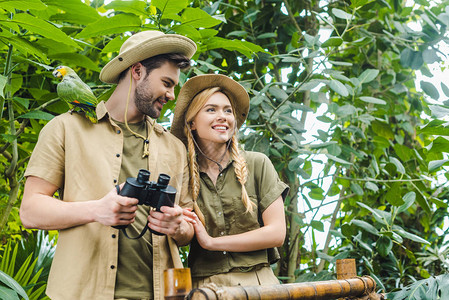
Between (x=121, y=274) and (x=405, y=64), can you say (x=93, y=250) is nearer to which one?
(x=121, y=274)

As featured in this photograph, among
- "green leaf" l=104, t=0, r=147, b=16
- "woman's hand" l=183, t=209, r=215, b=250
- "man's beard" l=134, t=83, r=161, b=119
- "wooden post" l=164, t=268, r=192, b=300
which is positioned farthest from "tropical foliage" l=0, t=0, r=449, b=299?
"wooden post" l=164, t=268, r=192, b=300

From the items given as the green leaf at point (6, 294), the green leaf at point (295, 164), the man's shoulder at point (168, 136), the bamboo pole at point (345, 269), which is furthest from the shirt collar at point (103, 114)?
the green leaf at point (295, 164)

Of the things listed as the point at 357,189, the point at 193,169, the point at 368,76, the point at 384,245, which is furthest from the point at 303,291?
the point at 368,76

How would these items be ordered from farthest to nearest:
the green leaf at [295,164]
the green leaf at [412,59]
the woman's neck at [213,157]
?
1. the green leaf at [412,59]
2. the green leaf at [295,164]
3. the woman's neck at [213,157]

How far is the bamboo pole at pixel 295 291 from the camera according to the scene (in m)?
1.23

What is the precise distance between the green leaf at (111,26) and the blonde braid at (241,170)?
2.05 feet

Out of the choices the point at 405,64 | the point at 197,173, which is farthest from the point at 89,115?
the point at 405,64

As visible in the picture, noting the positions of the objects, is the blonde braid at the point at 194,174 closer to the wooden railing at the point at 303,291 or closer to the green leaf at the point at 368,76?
the wooden railing at the point at 303,291

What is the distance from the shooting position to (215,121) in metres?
1.97

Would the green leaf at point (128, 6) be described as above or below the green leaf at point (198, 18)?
above

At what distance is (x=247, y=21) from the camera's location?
3172 mm

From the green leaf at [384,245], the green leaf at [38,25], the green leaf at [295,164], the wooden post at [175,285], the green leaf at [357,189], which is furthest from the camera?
the green leaf at [357,189]

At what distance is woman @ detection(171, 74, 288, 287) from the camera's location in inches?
72.4

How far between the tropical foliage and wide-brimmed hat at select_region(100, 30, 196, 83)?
0.22 meters
